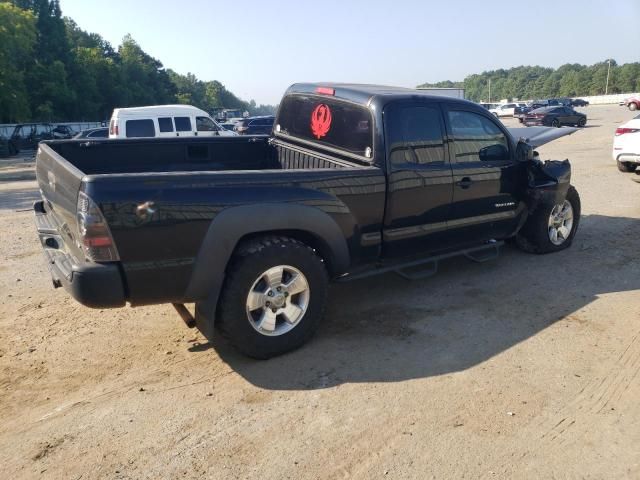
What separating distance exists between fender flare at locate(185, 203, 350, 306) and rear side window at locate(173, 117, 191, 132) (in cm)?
1256

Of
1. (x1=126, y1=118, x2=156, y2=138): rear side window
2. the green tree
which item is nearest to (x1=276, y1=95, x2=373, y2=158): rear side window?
(x1=126, y1=118, x2=156, y2=138): rear side window

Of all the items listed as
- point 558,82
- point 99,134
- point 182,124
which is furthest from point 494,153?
point 558,82

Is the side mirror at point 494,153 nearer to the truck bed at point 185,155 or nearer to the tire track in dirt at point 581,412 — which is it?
the truck bed at point 185,155

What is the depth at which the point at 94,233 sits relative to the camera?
3020 millimetres

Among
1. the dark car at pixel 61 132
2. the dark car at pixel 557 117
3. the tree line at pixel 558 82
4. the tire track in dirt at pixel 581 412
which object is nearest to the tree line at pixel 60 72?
the dark car at pixel 61 132

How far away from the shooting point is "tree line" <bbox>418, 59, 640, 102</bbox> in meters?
109

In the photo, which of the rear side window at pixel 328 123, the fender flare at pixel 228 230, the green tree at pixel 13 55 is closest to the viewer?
the fender flare at pixel 228 230

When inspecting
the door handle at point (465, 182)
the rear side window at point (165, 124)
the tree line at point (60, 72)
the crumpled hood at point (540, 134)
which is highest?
the tree line at point (60, 72)

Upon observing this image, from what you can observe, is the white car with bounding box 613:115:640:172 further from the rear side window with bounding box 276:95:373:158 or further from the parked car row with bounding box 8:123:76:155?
the parked car row with bounding box 8:123:76:155

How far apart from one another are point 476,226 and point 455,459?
283 cm

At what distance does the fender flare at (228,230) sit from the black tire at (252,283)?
9 centimetres

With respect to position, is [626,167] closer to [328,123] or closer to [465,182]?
[465,182]

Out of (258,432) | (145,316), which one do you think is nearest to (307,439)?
(258,432)

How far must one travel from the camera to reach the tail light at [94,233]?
300cm
